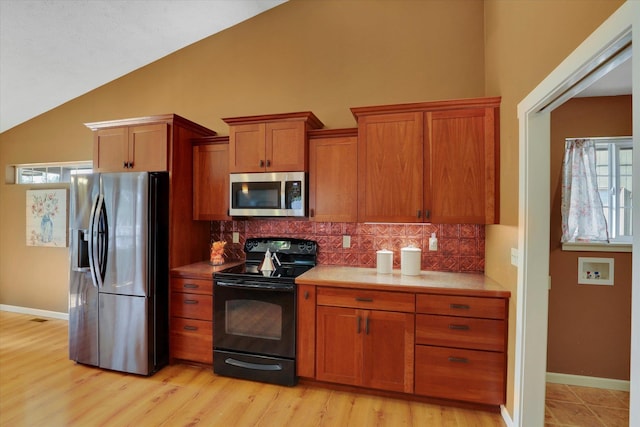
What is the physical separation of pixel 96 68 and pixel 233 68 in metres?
1.57

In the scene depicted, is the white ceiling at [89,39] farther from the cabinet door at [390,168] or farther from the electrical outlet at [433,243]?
the electrical outlet at [433,243]

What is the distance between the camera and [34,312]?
414 centimetres

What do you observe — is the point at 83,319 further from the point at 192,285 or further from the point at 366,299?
the point at 366,299

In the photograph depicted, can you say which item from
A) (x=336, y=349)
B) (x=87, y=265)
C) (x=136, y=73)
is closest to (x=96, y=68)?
(x=136, y=73)

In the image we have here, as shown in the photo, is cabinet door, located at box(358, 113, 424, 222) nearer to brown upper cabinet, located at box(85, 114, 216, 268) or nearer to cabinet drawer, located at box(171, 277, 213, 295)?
cabinet drawer, located at box(171, 277, 213, 295)

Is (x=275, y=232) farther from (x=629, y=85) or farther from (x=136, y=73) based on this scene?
(x=629, y=85)

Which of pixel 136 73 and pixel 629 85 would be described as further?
pixel 136 73

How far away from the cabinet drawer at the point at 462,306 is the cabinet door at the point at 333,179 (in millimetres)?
857

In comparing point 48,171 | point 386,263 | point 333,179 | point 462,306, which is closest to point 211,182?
point 333,179

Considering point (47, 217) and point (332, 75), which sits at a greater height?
point (332, 75)

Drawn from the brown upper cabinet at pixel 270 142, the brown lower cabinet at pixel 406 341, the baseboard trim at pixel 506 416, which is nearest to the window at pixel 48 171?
the brown upper cabinet at pixel 270 142

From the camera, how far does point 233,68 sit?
3.38 metres

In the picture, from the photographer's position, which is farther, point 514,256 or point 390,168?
point 390,168

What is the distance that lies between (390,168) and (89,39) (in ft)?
10.4
